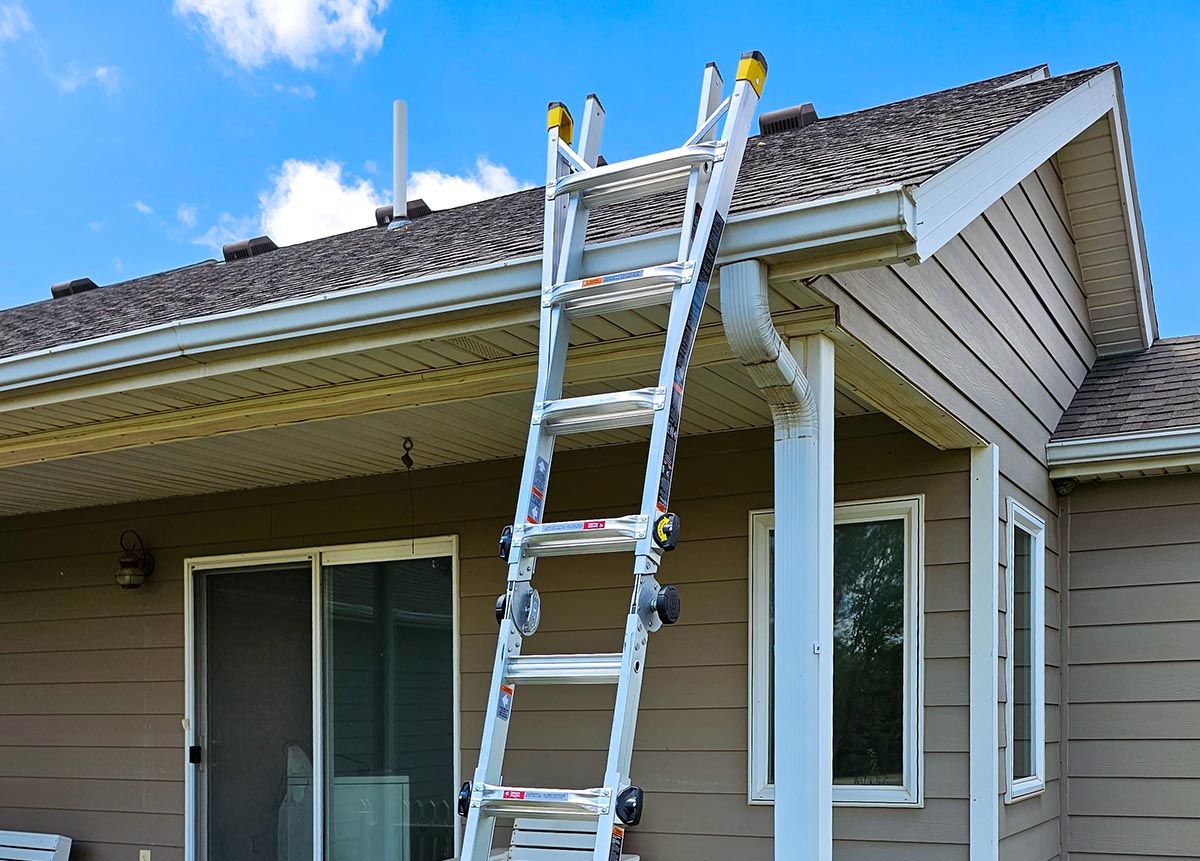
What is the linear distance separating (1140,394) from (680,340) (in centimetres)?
369

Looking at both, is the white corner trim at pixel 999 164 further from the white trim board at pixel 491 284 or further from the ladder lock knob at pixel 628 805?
the ladder lock knob at pixel 628 805

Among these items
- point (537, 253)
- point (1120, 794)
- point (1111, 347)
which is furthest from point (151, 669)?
point (1111, 347)

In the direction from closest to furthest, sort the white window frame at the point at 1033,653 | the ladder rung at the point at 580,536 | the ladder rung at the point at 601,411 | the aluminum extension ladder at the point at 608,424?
the aluminum extension ladder at the point at 608,424 < the ladder rung at the point at 580,536 < the ladder rung at the point at 601,411 < the white window frame at the point at 1033,653

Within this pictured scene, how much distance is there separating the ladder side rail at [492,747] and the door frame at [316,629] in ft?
9.24

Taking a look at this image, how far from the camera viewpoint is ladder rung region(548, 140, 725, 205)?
10.9 feet

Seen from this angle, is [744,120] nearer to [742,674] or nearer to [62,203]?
[742,674]

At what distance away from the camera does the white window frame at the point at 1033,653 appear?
486 centimetres

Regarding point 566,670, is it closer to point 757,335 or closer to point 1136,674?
point 757,335

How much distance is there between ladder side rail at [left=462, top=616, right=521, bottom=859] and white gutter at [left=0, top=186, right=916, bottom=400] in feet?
3.04

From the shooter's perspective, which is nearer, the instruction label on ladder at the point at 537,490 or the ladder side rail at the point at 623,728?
the ladder side rail at the point at 623,728

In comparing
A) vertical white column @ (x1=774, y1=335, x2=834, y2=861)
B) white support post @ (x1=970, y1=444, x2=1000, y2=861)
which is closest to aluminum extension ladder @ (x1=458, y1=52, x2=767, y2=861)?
vertical white column @ (x1=774, y1=335, x2=834, y2=861)

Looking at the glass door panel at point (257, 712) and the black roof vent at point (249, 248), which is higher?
the black roof vent at point (249, 248)

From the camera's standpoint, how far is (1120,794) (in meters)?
5.41

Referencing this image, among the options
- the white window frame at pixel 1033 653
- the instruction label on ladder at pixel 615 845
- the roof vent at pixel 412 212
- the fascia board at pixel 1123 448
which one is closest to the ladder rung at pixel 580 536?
the instruction label on ladder at pixel 615 845
